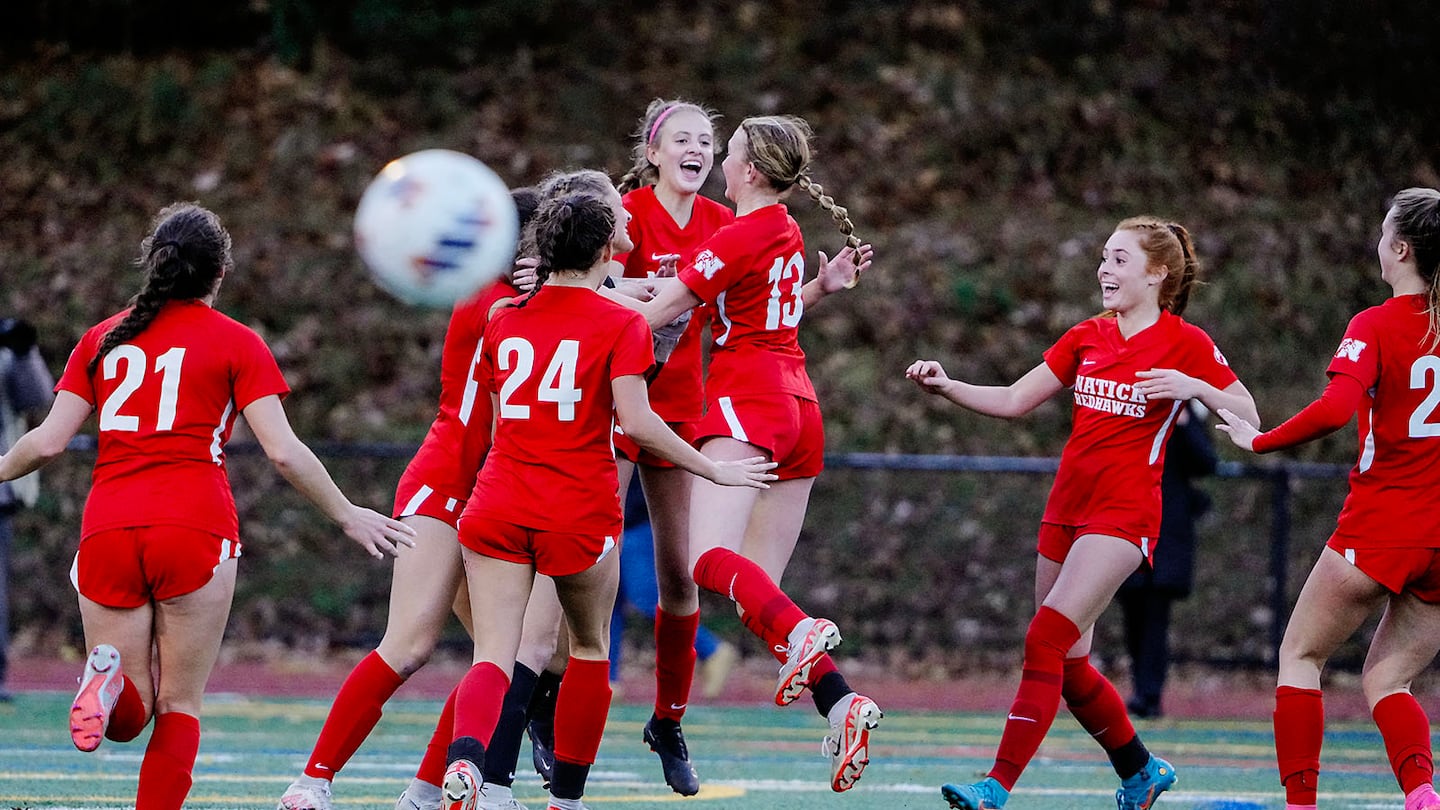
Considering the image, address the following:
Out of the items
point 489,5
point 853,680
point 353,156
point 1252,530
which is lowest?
point 853,680

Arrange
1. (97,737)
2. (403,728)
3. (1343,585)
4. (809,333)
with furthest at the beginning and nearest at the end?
(809,333) → (403,728) → (1343,585) → (97,737)

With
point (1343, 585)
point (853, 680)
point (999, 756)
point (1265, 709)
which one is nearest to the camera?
point (1343, 585)

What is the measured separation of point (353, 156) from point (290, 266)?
183 cm

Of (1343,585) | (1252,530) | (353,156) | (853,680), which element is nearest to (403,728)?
(853,680)

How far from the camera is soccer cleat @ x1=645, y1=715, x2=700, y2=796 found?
20.1 ft

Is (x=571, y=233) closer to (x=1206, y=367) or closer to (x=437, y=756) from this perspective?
(x=437, y=756)

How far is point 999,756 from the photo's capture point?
5898 millimetres

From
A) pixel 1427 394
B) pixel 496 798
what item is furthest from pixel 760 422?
pixel 1427 394

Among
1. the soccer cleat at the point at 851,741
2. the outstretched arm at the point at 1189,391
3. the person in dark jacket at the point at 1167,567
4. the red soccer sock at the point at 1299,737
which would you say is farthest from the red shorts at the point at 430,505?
the person in dark jacket at the point at 1167,567

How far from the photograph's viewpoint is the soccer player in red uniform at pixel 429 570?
5.43 meters

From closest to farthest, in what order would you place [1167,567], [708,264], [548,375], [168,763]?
[168,763], [548,375], [708,264], [1167,567]

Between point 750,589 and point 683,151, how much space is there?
1718 millimetres

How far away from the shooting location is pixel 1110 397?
6004 millimetres

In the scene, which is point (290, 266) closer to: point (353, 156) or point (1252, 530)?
point (353, 156)
